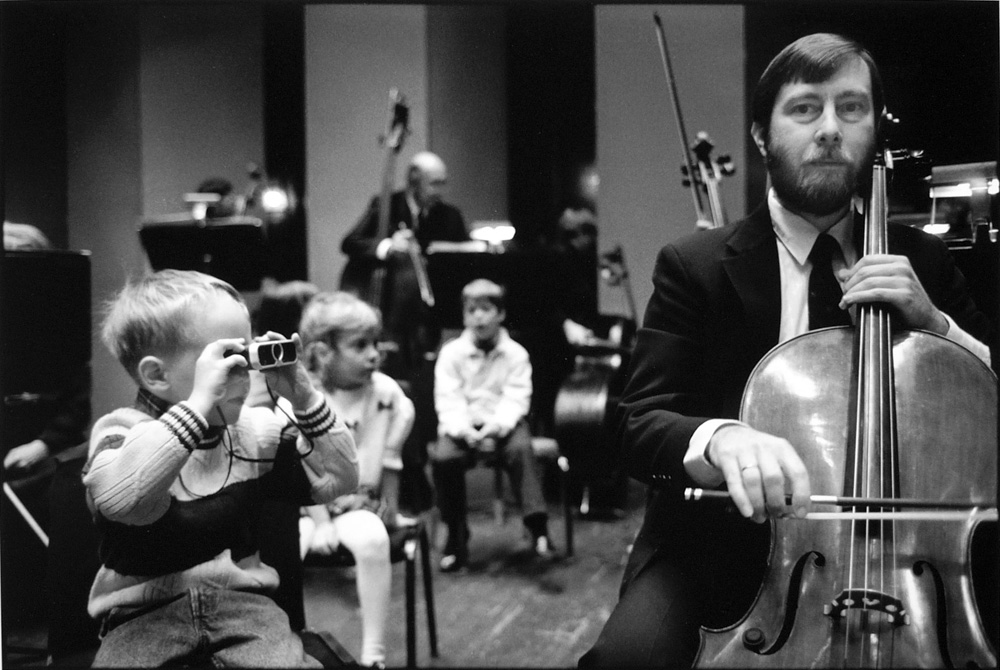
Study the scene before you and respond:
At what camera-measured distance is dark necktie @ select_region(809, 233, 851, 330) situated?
147 cm

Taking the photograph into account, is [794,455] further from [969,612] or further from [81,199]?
[81,199]

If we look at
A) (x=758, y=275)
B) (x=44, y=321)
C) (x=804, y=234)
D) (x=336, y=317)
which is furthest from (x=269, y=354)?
(x=804, y=234)

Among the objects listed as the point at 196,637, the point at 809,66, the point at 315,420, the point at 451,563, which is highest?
the point at 809,66

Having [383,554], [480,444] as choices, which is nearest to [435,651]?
[383,554]

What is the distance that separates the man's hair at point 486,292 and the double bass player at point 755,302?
0.49 m

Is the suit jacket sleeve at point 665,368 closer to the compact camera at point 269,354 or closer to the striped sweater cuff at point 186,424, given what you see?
the compact camera at point 269,354

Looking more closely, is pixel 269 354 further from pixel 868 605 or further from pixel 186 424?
pixel 868 605

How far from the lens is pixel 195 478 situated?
1552 mm

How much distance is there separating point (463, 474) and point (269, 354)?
3.59ft

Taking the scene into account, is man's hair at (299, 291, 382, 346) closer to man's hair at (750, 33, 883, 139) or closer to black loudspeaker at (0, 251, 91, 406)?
black loudspeaker at (0, 251, 91, 406)

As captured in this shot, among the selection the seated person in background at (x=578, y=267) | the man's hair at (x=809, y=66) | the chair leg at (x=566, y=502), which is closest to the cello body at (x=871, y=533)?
the man's hair at (x=809, y=66)

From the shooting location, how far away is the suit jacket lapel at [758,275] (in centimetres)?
148

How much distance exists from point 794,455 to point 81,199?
1553 mm

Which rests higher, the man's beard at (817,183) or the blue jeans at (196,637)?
the man's beard at (817,183)
